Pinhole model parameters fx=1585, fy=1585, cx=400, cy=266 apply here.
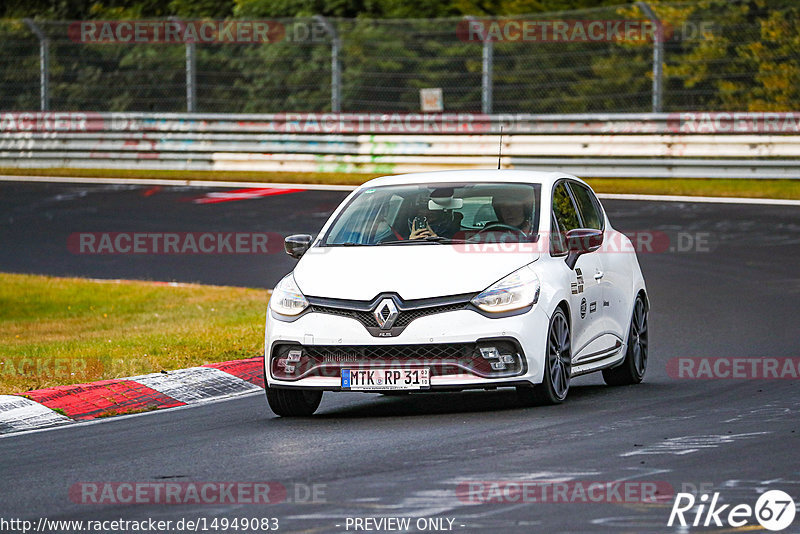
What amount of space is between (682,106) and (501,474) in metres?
19.2

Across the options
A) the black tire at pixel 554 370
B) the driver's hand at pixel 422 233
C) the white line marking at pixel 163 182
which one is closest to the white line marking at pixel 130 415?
the driver's hand at pixel 422 233

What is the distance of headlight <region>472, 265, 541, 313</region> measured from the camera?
31.7 feet

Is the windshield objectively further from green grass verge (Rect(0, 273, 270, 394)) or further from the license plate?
green grass verge (Rect(0, 273, 270, 394))

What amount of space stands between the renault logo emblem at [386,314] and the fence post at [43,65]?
22439 mm

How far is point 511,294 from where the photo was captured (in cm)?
975

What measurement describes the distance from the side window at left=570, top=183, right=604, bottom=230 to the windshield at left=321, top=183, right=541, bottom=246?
81 centimetres

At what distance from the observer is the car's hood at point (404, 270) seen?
31.8 feet

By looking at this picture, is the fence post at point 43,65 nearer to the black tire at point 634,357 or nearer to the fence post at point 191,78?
the fence post at point 191,78

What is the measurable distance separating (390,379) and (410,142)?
18734mm

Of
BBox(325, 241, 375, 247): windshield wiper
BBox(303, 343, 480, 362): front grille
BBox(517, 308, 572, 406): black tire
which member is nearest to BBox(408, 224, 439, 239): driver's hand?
BBox(325, 241, 375, 247): windshield wiper

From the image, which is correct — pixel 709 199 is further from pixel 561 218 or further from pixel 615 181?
pixel 561 218

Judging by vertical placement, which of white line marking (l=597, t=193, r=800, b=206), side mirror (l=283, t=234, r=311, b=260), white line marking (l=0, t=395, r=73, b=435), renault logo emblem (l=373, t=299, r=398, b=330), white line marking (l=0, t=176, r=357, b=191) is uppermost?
side mirror (l=283, t=234, r=311, b=260)

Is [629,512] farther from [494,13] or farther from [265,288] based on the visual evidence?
[494,13]

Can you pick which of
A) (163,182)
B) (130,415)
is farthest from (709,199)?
(130,415)
